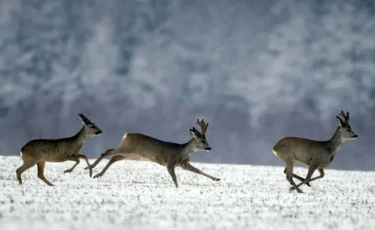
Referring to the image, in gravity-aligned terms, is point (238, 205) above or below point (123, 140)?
below

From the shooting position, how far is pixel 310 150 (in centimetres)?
2206

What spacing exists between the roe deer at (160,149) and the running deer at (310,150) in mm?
2423

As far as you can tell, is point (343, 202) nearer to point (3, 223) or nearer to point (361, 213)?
point (361, 213)

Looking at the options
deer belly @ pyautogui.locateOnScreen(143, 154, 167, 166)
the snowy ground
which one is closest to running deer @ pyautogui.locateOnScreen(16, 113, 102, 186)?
the snowy ground

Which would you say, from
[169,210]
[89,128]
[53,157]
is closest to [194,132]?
[89,128]

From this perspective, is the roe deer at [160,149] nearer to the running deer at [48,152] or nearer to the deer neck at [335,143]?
the running deer at [48,152]

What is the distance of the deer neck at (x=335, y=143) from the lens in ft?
73.7

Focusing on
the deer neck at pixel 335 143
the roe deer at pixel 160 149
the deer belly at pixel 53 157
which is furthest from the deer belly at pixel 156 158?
the deer neck at pixel 335 143

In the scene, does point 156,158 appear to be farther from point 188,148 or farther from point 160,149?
point 188,148

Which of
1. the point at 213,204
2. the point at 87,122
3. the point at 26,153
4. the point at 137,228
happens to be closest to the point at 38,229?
the point at 137,228

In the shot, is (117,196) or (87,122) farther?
(87,122)

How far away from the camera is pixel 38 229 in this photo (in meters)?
10.1

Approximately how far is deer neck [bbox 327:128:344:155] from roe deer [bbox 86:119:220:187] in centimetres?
398

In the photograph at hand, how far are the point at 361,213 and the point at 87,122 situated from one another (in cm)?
1022
